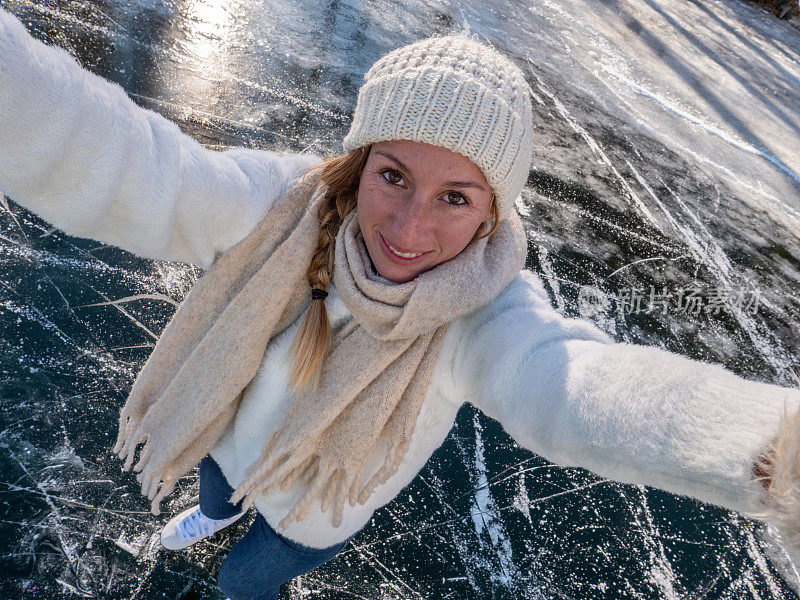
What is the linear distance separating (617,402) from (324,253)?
884 mm

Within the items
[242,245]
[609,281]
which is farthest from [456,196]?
[609,281]

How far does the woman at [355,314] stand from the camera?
1146 millimetres

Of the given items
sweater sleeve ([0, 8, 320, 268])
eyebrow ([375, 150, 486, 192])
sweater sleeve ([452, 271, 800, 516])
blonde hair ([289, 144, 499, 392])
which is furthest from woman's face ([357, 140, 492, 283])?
sweater sleeve ([0, 8, 320, 268])

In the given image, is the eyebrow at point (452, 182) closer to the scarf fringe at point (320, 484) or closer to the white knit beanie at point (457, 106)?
the white knit beanie at point (457, 106)

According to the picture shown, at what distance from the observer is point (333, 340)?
1688 mm

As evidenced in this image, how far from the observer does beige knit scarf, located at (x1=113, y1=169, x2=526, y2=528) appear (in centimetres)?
153

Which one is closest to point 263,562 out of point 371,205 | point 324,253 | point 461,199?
point 324,253

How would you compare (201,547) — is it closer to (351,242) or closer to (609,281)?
(351,242)

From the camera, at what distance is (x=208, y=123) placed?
4.13 m

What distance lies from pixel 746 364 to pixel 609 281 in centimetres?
100

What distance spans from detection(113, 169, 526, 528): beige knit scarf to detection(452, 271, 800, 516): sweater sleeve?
0.44 ft

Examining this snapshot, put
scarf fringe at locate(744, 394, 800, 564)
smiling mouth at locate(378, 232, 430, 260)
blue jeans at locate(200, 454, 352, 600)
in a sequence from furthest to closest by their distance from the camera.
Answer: blue jeans at locate(200, 454, 352, 600), smiling mouth at locate(378, 232, 430, 260), scarf fringe at locate(744, 394, 800, 564)

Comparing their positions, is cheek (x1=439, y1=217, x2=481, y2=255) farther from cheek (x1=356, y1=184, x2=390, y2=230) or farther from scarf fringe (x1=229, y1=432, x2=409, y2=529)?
scarf fringe (x1=229, y1=432, x2=409, y2=529)

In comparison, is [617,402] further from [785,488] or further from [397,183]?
[397,183]
